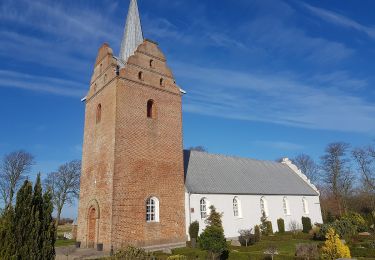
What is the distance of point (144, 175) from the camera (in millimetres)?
20734

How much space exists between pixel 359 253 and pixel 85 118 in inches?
819

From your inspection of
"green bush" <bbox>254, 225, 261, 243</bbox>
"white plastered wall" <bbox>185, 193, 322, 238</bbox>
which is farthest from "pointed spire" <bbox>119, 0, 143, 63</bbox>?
"green bush" <bbox>254, 225, 261, 243</bbox>

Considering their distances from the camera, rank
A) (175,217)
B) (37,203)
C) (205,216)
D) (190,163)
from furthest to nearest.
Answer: (190,163) → (205,216) → (175,217) → (37,203)

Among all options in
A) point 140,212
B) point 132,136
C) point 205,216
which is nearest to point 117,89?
point 132,136

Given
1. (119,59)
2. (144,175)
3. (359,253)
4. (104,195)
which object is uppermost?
(119,59)

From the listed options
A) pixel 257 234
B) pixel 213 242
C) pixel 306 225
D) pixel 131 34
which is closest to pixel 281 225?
pixel 306 225

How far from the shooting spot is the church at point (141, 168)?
19484 millimetres

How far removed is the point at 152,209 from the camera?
68.6 ft

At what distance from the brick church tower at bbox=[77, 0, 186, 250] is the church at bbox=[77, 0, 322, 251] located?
0.21ft

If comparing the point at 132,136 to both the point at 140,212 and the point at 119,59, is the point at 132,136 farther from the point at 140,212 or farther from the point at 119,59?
the point at 119,59

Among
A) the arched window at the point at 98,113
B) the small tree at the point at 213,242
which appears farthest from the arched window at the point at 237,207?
the arched window at the point at 98,113

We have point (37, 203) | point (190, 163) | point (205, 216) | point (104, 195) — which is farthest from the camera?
point (190, 163)

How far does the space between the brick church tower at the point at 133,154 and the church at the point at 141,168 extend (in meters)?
0.06

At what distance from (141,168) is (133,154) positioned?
1092mm
